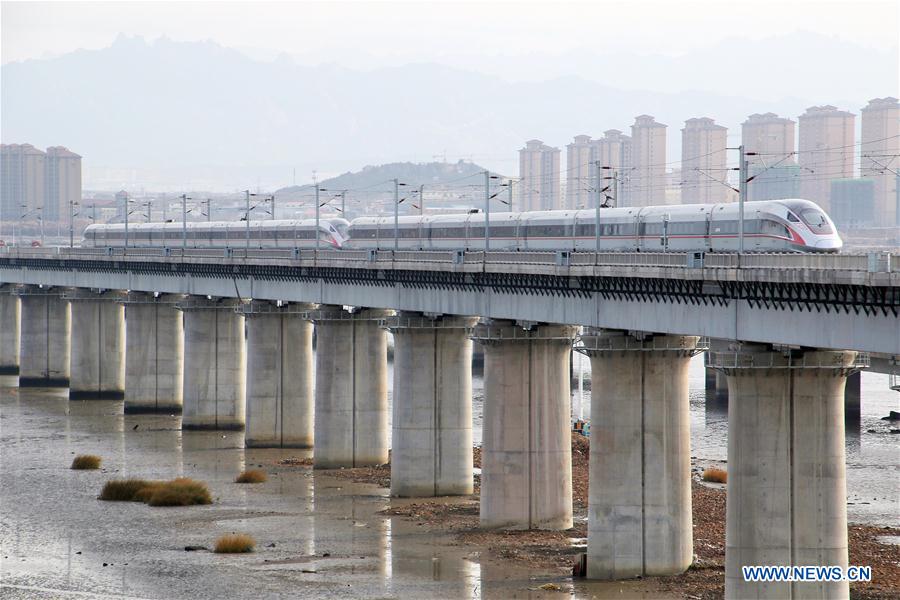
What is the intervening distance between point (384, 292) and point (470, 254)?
8801 millimetres

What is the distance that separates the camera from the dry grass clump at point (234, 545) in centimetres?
5392

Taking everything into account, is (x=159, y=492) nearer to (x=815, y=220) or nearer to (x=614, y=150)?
(x=815, y=220)

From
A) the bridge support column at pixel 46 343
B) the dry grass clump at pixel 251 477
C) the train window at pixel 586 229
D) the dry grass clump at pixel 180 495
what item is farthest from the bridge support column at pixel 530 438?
the bridge support column at pixel 46 343

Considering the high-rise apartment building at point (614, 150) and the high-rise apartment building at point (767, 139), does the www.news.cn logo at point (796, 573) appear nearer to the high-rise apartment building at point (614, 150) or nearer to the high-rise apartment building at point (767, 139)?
the high-rise apartment building at point (767, 139)

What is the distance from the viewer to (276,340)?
3270 inches

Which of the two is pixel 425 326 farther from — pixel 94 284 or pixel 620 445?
pixel 94 284

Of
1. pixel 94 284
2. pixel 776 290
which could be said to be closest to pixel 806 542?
pixel 776 290

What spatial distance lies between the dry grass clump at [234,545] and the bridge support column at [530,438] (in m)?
8.39

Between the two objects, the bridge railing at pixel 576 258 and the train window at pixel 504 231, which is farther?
the train window at pixel 504 231

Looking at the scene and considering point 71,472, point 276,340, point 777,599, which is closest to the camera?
point 777,599

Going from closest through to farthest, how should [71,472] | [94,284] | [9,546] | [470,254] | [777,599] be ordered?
[777,599] → [9,546] → [470,254] → [71,472] → [94,284]

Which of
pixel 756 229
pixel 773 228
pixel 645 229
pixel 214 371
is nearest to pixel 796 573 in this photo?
pixel 773 228

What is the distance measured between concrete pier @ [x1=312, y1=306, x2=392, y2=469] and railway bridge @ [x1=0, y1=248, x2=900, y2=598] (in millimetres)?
92

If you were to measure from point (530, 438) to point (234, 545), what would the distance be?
35.9 feet
